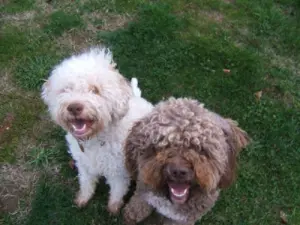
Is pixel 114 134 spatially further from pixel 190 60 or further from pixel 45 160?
pixel 190 60

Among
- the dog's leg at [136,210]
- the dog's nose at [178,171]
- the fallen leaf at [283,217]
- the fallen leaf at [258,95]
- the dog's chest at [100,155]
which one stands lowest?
the fallen leaf at [283,217]

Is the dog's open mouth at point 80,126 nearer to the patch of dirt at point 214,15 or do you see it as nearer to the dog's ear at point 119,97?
the dog's ear at point 119,97

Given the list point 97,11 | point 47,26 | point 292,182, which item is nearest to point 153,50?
point 97,11

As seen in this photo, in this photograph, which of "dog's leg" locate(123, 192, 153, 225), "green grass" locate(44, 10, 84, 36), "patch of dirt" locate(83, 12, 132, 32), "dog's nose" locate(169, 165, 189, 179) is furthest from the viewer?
"patch of dirt" locate(83, 12, 132, 32)

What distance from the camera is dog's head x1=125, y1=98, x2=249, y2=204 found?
9.12 ft

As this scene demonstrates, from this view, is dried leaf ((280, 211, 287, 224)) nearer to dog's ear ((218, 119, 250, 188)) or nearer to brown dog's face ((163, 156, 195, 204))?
dog's ear ((218, 119, 250, 188))

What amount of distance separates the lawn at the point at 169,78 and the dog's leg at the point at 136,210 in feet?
0.66

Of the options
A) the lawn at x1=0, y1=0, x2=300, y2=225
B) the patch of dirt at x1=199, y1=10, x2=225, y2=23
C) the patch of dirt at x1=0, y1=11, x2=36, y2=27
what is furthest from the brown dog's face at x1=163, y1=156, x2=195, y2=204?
the patch of dirt at x1=0, y1=11, x2=36, y2=27

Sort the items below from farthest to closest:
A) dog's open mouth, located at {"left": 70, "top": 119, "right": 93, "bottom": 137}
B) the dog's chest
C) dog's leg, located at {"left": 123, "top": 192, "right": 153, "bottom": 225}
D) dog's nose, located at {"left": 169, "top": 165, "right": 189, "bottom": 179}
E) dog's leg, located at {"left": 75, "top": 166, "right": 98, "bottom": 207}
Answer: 1. dog's leg, located at {"left": 75, "top": 166, "right": 98, "bottom": 207}
2. dog's leg, located at {"left": 123, "top": 192, "right": 153, "bottom": 225}
3. the dog's chest
4. dog's open mouth, located at {"left": 70, "top": 119, "right": 93, "bottom": 137}
5. dog's nose, located at {"left": 169, "top": 165, "right": 189, "bottom": 179}

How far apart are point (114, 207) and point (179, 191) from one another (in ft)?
4.02

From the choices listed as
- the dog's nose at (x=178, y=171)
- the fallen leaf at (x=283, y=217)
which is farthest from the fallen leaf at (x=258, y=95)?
the dog's nose at (x=178, y=171)

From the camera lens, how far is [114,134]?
3.47 meters

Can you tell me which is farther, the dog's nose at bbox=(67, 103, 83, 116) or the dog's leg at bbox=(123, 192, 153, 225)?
the dog's leg at bbox=(123, 192, 153, 225)

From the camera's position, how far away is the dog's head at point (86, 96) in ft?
9.86
